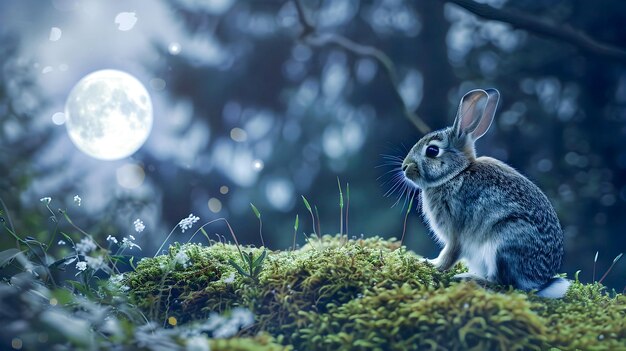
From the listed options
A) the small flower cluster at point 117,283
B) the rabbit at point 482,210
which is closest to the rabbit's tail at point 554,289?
the rabbit at point 482,210

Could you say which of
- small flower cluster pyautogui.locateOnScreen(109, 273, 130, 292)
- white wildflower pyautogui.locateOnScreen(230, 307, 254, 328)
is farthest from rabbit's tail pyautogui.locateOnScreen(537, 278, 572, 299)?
small flower cluster pyautogui.locateOnScreen(109, 273, 130, 292)

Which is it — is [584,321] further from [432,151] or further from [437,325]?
[432,151]

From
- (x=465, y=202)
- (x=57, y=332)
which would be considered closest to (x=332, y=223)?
(x=465, y=202)

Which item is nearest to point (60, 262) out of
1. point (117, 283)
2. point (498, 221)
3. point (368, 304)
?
point (117, 283)

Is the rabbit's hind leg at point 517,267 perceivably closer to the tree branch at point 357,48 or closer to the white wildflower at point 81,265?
the tree branch at point 357,48

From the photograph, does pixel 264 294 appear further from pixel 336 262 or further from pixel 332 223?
pixel 332 223

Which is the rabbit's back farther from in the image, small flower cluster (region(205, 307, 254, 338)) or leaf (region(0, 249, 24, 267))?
leaf (region(0, 249, 24, 267))
